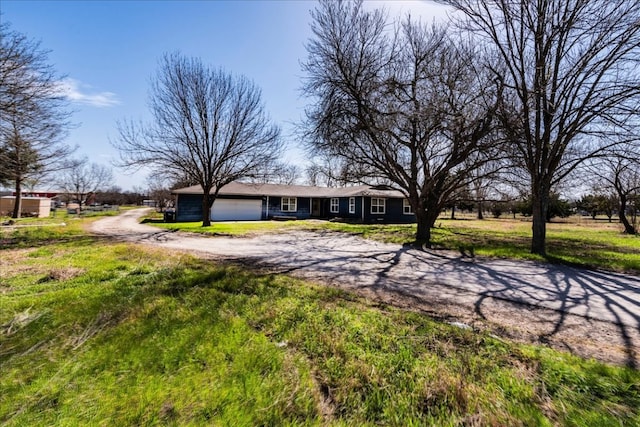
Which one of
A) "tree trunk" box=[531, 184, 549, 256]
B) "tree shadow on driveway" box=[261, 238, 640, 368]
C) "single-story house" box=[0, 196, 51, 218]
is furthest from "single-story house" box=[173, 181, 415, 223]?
"single-story house" box=[0, 196, 51, 218]

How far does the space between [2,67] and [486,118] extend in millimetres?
14736

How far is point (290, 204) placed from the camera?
29.6 meters

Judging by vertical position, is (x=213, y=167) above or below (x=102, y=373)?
above

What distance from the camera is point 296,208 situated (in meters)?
29.9

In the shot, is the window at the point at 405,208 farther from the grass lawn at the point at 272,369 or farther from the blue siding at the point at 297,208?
the grass lawn at the point at 272,369

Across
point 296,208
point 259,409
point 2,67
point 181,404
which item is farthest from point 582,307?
point 296,208

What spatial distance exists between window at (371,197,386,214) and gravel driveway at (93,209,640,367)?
1725 centimetres

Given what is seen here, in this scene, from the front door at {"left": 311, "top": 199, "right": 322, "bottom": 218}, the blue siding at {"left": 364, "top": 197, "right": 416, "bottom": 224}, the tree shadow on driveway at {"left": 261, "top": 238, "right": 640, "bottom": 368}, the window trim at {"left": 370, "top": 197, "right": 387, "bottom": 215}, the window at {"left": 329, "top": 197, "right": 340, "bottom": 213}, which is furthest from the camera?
the front door at {"left": 311, "top": 199, "right": 322, "bottom": 218}

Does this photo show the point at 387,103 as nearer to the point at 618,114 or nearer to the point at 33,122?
the point at 618,114

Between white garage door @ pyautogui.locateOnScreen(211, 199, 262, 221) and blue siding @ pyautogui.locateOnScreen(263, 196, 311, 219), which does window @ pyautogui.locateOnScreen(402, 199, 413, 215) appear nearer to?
blue siding @ pyautogui.locateOnScreen(263, 196, 311, 219)

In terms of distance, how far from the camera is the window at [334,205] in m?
30.3

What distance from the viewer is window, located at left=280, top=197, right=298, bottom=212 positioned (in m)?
29.2

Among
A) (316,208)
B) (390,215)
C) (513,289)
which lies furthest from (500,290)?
(316,208)

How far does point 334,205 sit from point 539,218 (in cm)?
2130
